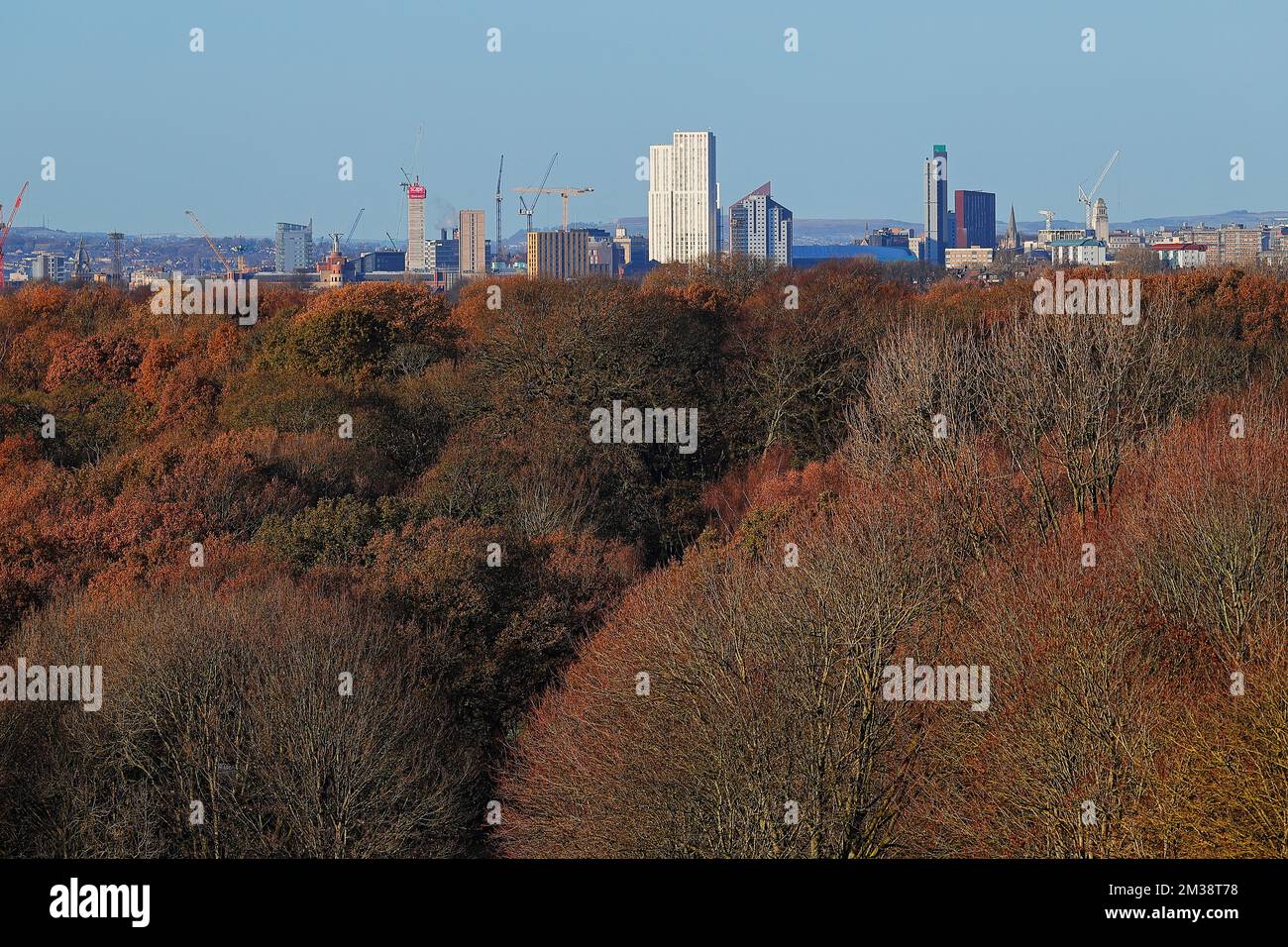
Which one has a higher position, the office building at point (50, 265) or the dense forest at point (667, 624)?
the office building at point (50, 265)

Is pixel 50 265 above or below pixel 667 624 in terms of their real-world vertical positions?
above

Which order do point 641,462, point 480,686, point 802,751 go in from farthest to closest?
point 641,462 < point 480,686 < point 802,751

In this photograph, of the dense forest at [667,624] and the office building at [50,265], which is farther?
the office building at [50,265]

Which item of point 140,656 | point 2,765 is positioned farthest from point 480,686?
point 2,765

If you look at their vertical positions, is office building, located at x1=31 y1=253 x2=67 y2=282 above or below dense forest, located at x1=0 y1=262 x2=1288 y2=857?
above

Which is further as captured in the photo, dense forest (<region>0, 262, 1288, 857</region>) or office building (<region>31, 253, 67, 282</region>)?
office building (<region>31, 253, 67, 282</region>)

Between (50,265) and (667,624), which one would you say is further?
(50,265)
